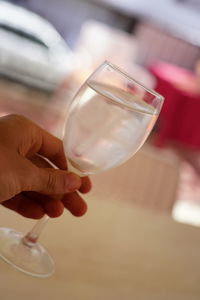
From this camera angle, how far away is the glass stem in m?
0.67

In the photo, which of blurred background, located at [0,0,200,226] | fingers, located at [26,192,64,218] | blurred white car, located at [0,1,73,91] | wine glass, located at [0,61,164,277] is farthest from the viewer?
blurred white car, located at [0,1,73,91]

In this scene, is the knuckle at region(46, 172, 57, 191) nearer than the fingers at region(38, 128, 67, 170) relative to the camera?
Yes

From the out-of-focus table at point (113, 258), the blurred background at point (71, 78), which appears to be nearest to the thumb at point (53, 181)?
the out-of-focus table at point (113, 258)

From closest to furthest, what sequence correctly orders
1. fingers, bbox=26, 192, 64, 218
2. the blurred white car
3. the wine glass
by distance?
the wine glass, fingers, bbox=26, 192, 64, 218, the blurred white car

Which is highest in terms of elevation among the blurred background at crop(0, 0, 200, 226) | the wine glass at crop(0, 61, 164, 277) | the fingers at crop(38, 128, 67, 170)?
the wine glass at crop(0, 61, 164, 277)

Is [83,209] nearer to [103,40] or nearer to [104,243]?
[104,243]

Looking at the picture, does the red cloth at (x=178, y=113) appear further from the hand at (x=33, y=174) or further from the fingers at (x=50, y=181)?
the fingers at (x=50, y=181)

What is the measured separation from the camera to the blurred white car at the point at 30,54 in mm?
4688

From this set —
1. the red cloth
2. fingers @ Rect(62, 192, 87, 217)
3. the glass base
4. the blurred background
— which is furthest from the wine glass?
the red cloth

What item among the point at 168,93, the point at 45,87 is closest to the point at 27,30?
the point at 45,87

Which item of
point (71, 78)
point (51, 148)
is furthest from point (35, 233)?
point (71, 78)

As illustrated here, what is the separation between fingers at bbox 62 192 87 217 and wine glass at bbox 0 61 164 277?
11 cm

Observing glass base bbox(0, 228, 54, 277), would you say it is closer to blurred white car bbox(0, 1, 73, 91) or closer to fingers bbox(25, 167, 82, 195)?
fingers bbox(25, 167, 82, 195)

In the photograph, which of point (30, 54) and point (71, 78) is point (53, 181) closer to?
point (71, 78)
